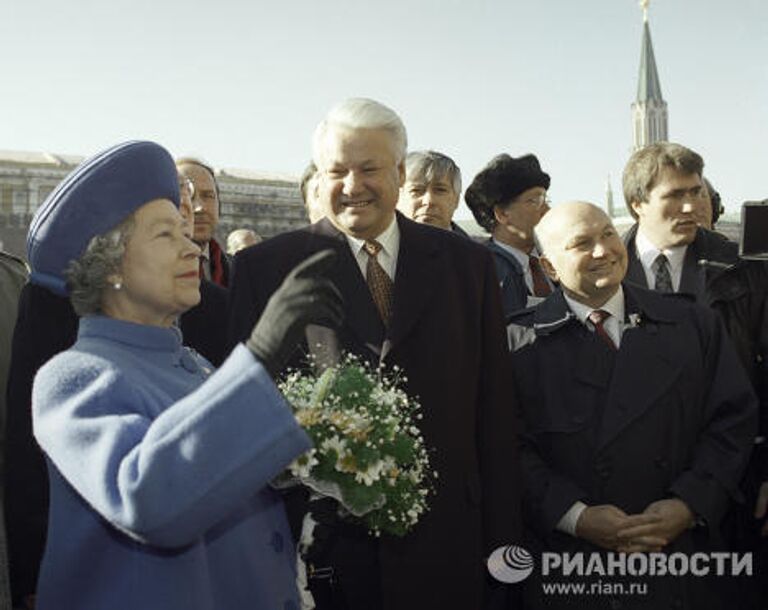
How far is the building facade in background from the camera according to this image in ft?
87.8

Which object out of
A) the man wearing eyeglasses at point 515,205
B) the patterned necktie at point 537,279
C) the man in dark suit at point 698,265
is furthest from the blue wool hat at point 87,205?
the patterned necktie at point 537,279

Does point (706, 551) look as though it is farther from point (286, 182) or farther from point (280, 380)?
point (286, 182)

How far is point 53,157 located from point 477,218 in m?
29.1

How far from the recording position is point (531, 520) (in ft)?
10.8

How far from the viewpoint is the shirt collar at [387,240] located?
305 cm

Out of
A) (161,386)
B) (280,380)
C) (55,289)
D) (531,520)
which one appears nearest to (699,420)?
(531,520)

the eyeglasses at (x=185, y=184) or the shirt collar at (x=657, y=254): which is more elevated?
the eyeglasses at (x=185, y=184)

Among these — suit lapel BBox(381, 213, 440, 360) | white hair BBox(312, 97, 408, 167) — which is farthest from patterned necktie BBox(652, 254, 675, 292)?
white hair BBox(312, 97, 408, 167)

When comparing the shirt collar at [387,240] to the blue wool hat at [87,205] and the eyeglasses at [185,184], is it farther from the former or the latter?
the blue wool hat at [87,205]

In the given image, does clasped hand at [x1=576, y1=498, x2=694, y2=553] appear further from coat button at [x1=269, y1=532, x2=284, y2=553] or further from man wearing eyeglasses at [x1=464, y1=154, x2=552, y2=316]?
man wearing eyeglasses at [x1=464, y1=154, x2=552, y2=316]

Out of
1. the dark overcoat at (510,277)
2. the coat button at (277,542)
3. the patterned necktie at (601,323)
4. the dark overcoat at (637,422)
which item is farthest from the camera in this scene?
the dark overcoat at (510,277)

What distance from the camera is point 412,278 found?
9.65ft

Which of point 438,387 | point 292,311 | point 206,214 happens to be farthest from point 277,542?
point 206,214

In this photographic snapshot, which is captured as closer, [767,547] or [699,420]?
[699,420]
